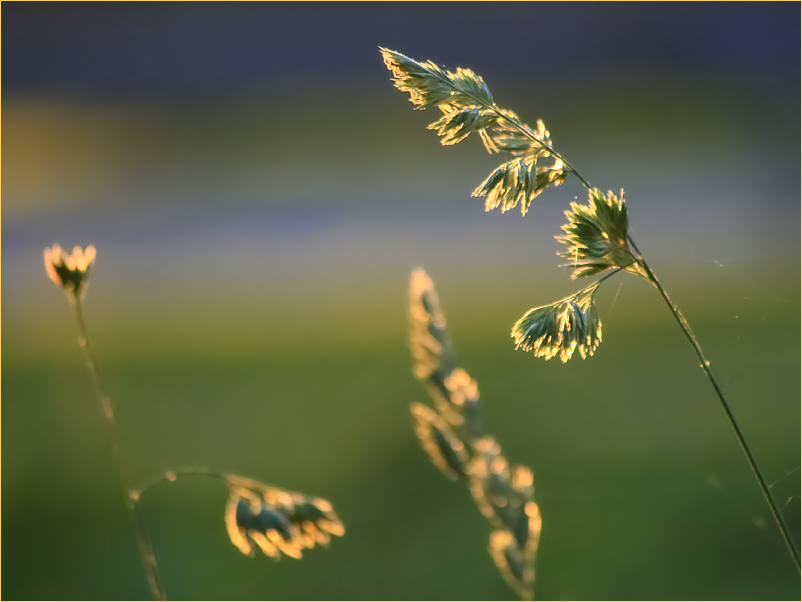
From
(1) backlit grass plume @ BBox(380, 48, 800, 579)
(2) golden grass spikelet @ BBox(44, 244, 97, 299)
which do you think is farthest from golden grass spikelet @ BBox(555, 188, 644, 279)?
(2) golden grass spikelet @ BBox(44, 244, 97, 299)

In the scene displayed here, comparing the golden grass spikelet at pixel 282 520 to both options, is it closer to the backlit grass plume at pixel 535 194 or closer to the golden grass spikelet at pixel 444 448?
the golden grass spikelet at pixel 444 448

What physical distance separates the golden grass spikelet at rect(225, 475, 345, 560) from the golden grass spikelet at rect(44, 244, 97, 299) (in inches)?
14.4

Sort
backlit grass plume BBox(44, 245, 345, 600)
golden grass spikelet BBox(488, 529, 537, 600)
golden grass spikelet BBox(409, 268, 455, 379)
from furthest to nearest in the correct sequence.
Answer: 1. golden grass spikelet BBox(409, 268, 455, 379)
2. golden grass spikelet BBox(488, 529, 537, 600)
3. backlit grass plume BBox(44, 245, 345, 600)

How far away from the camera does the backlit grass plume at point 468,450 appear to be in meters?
1.07

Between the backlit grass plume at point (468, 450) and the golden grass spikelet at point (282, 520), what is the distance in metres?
0.26

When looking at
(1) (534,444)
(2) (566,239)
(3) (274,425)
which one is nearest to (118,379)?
(3) (274,425)

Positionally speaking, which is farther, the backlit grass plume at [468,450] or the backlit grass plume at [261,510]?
the backlit grass plume at [468,450]

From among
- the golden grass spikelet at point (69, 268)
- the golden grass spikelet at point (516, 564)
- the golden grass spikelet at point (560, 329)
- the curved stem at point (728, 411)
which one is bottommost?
the golden grass spikelet at point (516, 564)

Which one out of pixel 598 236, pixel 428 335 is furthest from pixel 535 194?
pixel 428 335

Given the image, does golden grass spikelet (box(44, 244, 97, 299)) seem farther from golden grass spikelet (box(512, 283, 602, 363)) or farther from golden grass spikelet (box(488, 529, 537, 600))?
golden grass spikelet (box(488, 529, 537, 600))

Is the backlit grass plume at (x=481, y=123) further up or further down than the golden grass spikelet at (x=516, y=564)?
further up

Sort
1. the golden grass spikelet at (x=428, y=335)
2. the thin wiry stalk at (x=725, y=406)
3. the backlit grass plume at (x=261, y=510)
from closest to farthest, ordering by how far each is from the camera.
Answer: the thin wiry stalk at (x=725, y=406)
the backlit grass plume at (x=261, y=510)
the golden grass spikelet at (x=428, y=335)

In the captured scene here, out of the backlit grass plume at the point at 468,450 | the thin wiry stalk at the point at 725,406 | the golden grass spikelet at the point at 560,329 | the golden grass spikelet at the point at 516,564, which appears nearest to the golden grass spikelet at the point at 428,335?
the backlit grass plume at the point at 468,450

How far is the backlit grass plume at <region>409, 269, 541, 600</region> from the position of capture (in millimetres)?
1070
